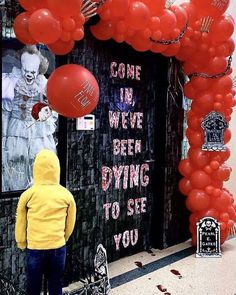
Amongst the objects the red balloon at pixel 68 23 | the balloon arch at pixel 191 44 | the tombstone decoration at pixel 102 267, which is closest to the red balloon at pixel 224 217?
the balloon arch at pixel 191 44

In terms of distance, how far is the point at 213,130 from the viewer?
4164 mm

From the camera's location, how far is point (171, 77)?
444 cm

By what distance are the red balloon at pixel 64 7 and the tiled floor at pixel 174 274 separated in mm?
2178

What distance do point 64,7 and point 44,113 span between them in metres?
1.02

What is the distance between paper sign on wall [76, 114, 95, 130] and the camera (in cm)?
347

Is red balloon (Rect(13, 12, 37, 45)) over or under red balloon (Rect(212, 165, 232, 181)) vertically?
over

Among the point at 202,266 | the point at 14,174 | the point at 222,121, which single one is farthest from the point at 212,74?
the point at 14,174

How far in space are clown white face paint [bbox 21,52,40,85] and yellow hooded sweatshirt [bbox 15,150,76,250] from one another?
2.91 feet

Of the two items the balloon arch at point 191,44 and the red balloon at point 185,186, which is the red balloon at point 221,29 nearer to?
the balloon arch at point 191,44

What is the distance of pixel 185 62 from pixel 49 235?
2.56 meters

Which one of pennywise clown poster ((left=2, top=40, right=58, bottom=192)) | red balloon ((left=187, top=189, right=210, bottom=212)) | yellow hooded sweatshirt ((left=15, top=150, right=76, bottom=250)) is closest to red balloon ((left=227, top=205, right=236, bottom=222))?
red balloon ((left=187, top=189, right=210, bottom=212))

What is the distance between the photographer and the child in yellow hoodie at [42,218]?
238 centimetres

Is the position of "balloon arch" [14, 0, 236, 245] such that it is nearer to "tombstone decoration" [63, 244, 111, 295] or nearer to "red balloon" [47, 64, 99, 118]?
"red balloon" [47, 64, 99, 118]

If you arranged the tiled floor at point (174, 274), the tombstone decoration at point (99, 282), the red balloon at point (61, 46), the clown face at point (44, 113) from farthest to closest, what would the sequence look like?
the tiled floor at point (174, 274)
the clown face at point (44, 113)
the tombstone decoration at point (99, 282)
the red balloon at point (61, 46)
